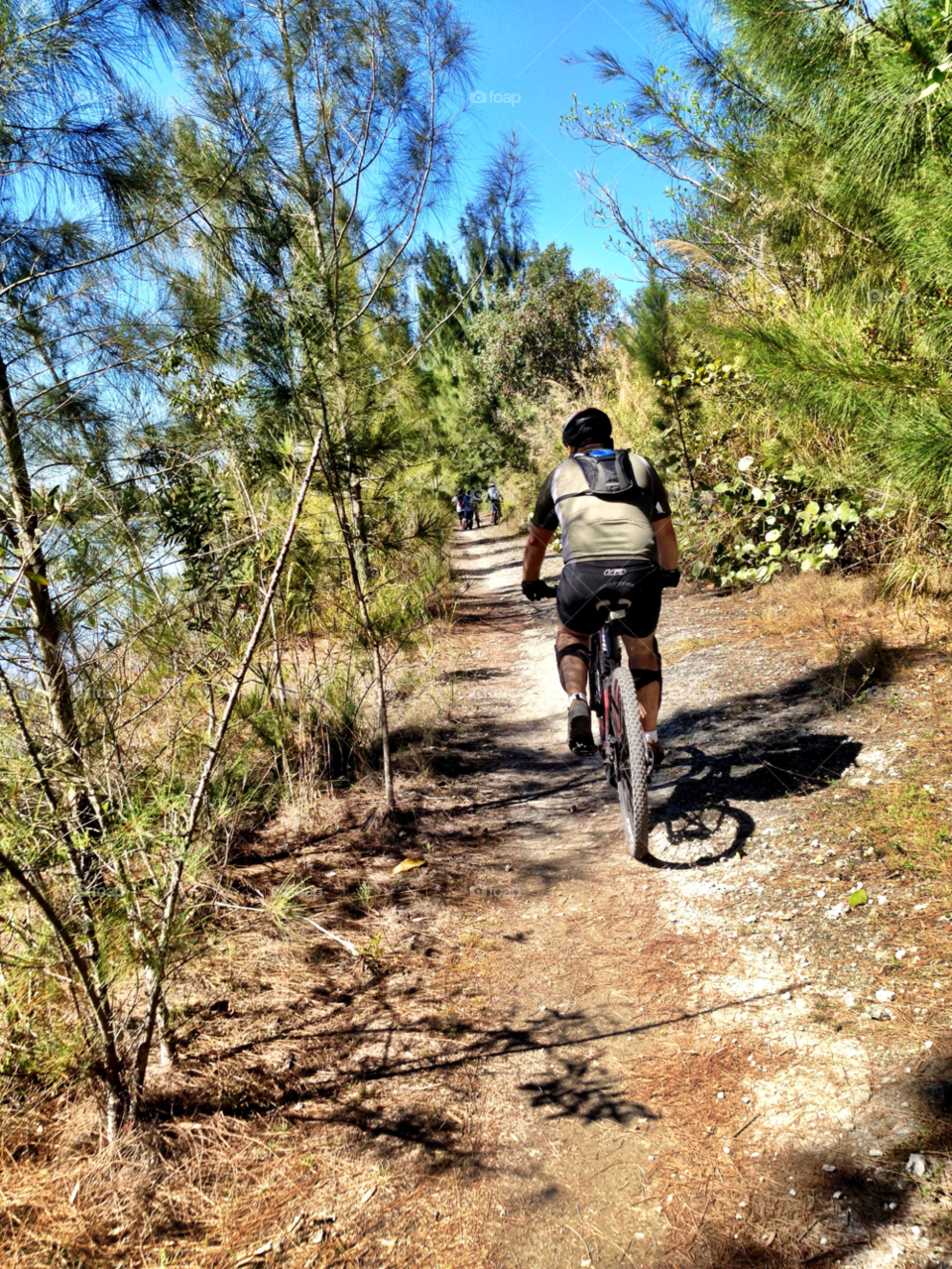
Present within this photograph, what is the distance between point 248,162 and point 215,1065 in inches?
143

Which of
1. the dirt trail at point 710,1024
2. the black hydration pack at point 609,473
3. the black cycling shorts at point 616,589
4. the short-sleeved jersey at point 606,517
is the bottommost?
the dirt trail at point 710,1024

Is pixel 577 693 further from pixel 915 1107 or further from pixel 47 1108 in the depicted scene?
pixel 47 1108

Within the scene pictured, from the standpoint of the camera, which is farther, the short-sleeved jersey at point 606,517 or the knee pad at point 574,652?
the knee pad at point 574,652

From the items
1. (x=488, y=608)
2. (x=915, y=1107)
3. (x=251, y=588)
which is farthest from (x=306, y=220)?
(x=488, y=608)

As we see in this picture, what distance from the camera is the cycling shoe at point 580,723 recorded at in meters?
3.53

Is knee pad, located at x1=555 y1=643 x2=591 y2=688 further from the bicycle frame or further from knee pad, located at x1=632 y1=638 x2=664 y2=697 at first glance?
knee pad, located at x1=632 y1=638 x2=664 y2=697

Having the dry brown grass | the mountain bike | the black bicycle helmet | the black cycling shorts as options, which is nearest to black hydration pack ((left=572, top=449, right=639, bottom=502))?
the black bicycle helmet

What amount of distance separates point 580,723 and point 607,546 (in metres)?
0.86

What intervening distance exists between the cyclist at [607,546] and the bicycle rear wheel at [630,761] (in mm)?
134

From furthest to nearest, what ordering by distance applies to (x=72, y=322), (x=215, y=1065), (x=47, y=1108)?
(x=72, y=322)
(x=215, y=1065)
(x=47, y=1108)

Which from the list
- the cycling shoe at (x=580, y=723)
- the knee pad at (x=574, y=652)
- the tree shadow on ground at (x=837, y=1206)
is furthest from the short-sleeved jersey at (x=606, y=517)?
the tree shadow on ground at (x=837, y=1206)

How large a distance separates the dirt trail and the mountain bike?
0.28m

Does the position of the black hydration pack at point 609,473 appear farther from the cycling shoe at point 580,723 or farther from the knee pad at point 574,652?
the cycling shoe at point 580,723

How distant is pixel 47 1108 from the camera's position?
2.03 meters
